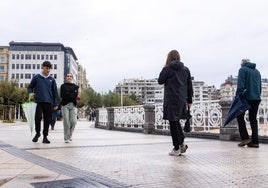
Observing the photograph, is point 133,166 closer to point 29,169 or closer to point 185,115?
point 29,169

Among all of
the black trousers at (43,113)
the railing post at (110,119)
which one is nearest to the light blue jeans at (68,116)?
the black trousers at (43,113)

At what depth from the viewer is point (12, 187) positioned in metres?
3.43

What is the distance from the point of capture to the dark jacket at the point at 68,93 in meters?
8.76

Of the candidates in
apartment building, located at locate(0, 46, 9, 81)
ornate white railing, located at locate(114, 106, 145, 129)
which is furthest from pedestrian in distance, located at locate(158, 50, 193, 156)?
apartment building, located at locate(0, 46, 9, 81)

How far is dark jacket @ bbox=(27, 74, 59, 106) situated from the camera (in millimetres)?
8289

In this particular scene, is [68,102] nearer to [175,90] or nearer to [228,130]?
[175,90]

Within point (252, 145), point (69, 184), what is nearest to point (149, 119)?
point (252, 145)

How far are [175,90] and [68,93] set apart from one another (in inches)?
133

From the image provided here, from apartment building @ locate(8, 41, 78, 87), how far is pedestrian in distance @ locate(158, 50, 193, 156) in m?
102

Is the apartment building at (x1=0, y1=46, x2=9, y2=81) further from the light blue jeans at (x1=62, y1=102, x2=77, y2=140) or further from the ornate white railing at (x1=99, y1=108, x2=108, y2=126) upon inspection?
the light blue jeans at (x1=62, y1=102, x2=77, y2=140)

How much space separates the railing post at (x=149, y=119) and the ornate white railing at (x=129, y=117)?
0.72 m

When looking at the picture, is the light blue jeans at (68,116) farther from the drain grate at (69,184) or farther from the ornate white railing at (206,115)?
the drain grate at (69,184)

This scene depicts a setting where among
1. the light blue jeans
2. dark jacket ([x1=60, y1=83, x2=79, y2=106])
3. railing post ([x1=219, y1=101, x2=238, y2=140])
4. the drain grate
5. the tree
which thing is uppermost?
the tree

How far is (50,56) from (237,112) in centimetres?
10285
